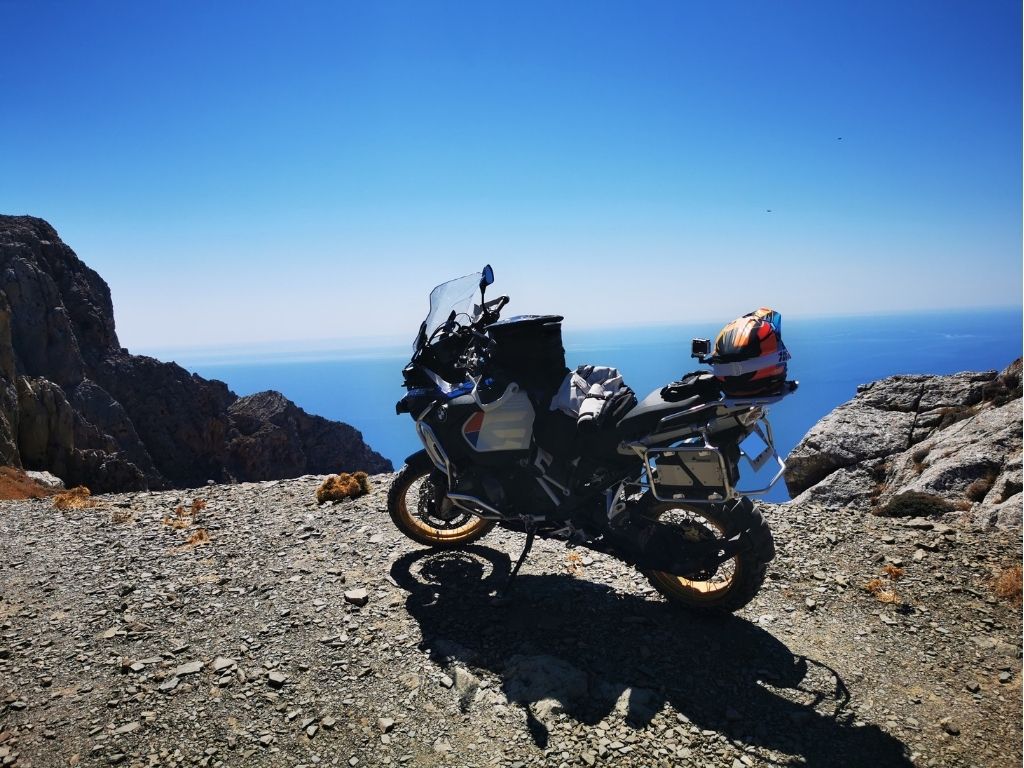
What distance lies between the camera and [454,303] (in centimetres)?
730

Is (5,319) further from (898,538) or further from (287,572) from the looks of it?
(898,538)

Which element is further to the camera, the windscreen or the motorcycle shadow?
the windscreen

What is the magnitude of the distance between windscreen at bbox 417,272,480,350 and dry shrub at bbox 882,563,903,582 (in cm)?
497

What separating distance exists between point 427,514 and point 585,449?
2296mm

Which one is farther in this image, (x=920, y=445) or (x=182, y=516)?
(x=920, y=445)

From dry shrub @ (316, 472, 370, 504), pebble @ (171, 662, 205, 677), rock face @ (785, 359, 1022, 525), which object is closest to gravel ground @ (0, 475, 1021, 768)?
pebble @ (171, 662, 205, 677)

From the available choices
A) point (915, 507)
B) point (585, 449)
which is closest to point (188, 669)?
point (585, 449)

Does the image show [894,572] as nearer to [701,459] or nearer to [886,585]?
[886,585]

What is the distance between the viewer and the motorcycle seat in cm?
550

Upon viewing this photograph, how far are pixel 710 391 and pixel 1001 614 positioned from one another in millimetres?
3404

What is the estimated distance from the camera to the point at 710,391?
551 cm

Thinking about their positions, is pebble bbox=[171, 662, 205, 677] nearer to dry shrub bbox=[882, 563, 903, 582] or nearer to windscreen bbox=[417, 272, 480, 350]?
windscreen bbox=[417, 272, 480, 350]

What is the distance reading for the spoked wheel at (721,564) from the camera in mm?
5543

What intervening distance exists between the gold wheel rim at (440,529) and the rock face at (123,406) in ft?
135
